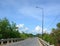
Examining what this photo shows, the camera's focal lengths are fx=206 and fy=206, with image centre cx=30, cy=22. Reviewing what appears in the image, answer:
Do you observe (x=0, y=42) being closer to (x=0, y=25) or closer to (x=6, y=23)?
(x=0, y=25)

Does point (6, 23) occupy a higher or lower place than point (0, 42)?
higher

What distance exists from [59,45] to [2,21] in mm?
50697

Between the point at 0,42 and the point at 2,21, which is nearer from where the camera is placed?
the point at 0,42

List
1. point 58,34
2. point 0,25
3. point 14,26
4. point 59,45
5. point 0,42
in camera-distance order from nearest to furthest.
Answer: point 59,45 < point 58,34 < point 0,42 < point 0,25 < point 14,26

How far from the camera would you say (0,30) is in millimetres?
59250

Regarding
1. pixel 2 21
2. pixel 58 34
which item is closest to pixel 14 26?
pixel 2 21

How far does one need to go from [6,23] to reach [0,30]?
33.1ft

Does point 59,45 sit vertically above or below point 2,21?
below

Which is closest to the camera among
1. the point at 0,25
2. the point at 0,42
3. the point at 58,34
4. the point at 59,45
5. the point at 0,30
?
the point at 59,45

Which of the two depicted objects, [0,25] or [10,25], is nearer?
[0,25]

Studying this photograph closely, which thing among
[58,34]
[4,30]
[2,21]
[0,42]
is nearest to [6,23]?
[2,21]

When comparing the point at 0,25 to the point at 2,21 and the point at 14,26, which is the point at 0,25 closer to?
the point at 2,21

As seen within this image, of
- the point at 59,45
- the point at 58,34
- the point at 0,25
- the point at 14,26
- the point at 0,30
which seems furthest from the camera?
the point at 14,26

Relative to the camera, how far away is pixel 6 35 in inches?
2383
